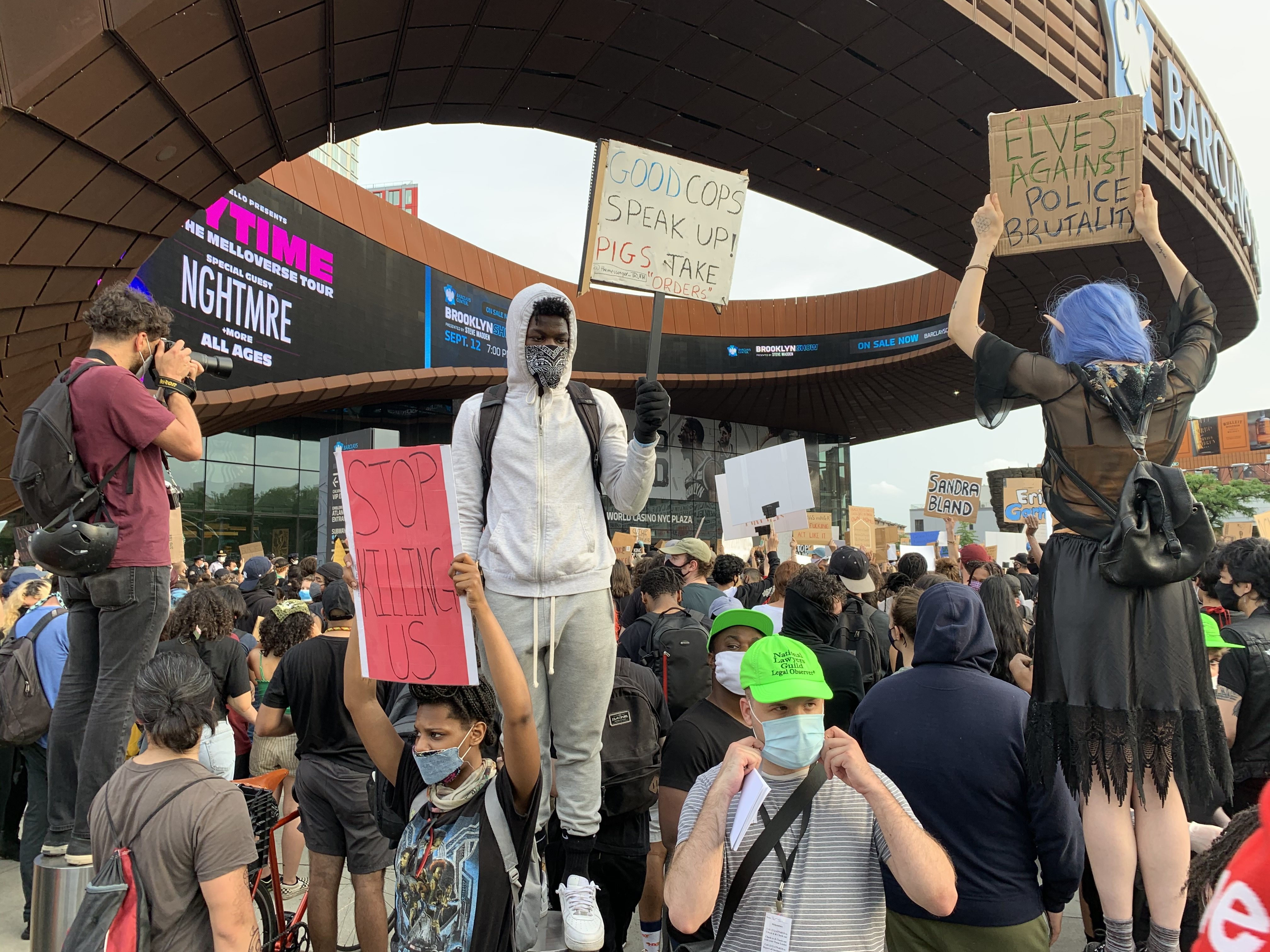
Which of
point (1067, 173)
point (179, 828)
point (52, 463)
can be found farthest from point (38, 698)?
point (1067, 173)

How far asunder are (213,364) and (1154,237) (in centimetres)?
370

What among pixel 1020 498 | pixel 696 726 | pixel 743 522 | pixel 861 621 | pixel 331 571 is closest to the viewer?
pixel 696 726

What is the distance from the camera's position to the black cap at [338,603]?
4.47 m

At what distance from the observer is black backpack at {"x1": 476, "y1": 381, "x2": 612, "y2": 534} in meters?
3.05

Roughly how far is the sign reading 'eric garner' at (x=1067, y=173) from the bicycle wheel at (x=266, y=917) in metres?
4.48

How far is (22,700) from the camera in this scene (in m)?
4.78

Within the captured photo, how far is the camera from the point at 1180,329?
282 cm

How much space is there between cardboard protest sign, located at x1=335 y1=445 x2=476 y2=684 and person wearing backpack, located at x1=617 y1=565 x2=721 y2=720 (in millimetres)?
2138

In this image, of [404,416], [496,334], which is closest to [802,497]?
[496,334]

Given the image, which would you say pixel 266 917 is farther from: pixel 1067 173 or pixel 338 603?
pixel 1067 173

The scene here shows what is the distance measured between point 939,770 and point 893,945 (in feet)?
1.99

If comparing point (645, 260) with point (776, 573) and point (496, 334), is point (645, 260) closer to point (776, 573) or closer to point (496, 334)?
point (776, 573)

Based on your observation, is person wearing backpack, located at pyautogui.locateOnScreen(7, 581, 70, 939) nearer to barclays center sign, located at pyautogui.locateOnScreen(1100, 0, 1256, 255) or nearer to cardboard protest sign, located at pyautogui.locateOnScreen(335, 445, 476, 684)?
cardboard protest sign, located at pyautogui.locateOnScreen(335, 445, 476, 684)

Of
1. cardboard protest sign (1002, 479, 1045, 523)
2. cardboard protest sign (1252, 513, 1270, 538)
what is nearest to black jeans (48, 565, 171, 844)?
cardboard protest sign (1002, 479, 1045, 523)
